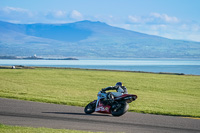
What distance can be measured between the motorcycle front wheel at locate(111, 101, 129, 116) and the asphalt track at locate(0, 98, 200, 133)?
23cm

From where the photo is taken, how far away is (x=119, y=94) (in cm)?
1647

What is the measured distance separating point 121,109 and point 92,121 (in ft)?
5.38

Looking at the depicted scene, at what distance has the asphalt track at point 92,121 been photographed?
13.9 metres

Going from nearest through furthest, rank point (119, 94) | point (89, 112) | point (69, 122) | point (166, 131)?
point (166, 131) < point (69, 122) < point (119, 94) < point (89, 112)

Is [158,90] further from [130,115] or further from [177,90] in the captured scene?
[130,115]

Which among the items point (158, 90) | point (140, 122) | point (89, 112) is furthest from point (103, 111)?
point (158, 90)

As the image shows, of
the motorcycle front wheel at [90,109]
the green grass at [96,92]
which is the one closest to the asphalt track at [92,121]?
the motorcycle front wheel at [90,109]

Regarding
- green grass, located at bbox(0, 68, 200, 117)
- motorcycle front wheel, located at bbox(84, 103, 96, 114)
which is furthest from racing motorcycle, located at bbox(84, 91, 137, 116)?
green grass, located at bbox(0, 68, 200, 117)

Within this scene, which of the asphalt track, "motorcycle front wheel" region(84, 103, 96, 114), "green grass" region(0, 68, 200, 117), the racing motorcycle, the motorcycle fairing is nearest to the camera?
the asphalt track

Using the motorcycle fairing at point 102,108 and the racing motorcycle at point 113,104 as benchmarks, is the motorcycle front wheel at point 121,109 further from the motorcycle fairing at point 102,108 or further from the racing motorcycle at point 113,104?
the motorcycle fairing at point 102,108

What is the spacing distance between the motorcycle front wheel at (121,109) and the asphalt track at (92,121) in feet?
0.77

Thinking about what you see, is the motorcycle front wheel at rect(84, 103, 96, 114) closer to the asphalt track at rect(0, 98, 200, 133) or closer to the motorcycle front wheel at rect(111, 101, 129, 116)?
the asphalt track at rect(0, 98, 200, 133)

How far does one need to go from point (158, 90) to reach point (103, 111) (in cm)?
2164

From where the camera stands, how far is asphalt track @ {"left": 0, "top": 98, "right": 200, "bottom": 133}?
545 inches
